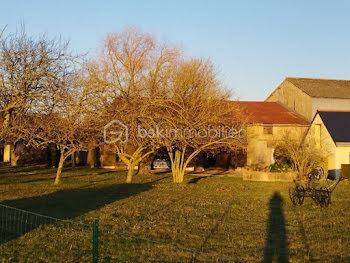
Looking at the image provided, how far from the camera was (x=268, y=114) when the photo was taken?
4075 centimetres

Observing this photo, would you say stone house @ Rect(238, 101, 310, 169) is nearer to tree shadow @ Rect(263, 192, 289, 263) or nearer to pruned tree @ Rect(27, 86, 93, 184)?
pruned tree @ Rect(27, 86, 93, 184)

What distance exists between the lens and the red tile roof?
38406 mm

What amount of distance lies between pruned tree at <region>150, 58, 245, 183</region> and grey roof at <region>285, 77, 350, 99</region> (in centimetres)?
1717

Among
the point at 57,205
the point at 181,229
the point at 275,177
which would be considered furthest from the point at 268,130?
the point at 181,229

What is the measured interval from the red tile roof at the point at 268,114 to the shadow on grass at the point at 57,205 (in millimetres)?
19393

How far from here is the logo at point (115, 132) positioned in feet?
78.8

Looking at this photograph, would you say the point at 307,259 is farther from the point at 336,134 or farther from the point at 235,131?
the point at 336,134

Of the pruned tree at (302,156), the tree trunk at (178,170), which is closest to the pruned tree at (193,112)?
the tree trunk at (178,170)

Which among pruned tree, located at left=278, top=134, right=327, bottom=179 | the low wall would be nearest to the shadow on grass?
the low wall

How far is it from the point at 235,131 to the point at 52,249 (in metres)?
18.9

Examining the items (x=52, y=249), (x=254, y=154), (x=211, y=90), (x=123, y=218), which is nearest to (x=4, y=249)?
(x=52, y=249)

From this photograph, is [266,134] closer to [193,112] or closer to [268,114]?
[268,114]

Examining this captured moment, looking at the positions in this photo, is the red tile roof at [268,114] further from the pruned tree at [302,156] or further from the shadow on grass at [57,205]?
the shadow on grass at [57,205]

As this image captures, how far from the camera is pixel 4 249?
8289 mm
